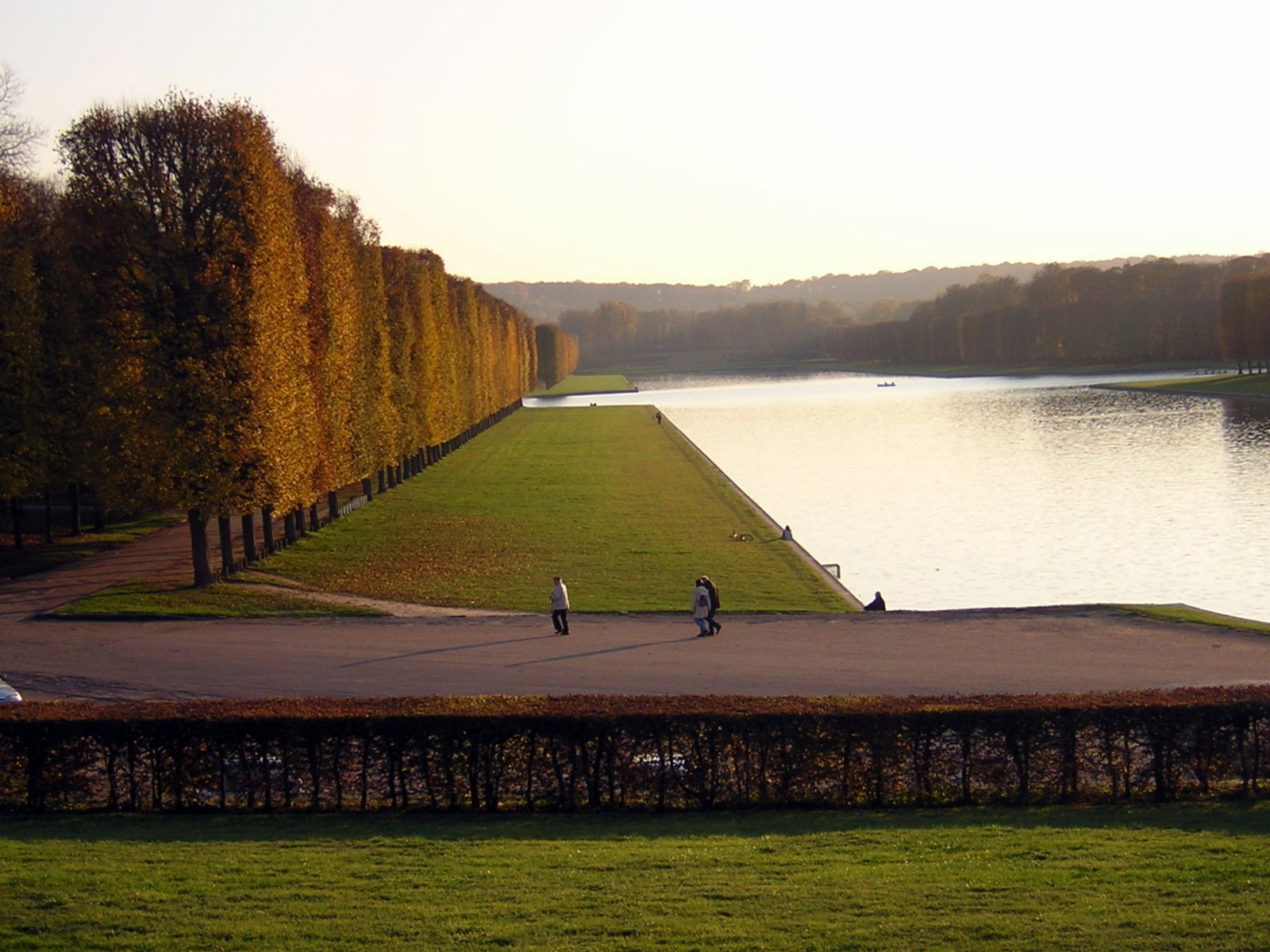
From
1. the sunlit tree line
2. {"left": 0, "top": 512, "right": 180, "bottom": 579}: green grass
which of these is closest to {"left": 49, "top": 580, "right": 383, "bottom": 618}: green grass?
{"left": 0, "top": 512, "right": 180, "bottom": 579}: green grass

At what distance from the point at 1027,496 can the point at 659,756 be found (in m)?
32.4

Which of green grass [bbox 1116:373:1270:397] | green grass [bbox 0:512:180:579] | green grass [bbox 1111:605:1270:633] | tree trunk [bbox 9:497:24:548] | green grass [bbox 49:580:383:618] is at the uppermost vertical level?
green grass [bbox 1116:373:1270:397]

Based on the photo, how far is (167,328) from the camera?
25.9m

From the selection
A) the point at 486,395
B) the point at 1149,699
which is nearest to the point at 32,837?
the point at 1149,699

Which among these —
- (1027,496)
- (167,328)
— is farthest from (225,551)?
(1027,496)

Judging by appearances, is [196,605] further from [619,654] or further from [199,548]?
[619,654]

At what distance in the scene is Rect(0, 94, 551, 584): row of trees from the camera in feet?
84.7

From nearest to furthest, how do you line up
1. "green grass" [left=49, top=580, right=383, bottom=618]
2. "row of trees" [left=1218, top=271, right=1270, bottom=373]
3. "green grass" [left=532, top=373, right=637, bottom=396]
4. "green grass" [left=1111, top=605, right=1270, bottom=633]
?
"green grass" [left=1111, top=605, right=1270, bottom=633]
"green grass" [left=49, top=580, right=383, bottom=618]
"row of trees" [left=1218, top=271, right=1270, bottom=373]
"green grass" [left=532, top=373, right=637, bottom=396]

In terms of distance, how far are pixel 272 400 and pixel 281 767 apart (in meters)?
16.6

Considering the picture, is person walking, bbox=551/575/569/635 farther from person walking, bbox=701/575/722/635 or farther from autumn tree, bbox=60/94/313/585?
autumn tree, bbox=60/94/313/585

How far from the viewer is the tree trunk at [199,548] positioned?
85.7 feet

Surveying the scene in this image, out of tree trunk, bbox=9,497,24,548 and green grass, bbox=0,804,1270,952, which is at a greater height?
tree trunk, bbox=9,497,24,548

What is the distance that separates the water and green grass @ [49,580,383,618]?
38.5ft

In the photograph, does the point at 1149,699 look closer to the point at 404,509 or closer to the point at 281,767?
the point at 281,767
